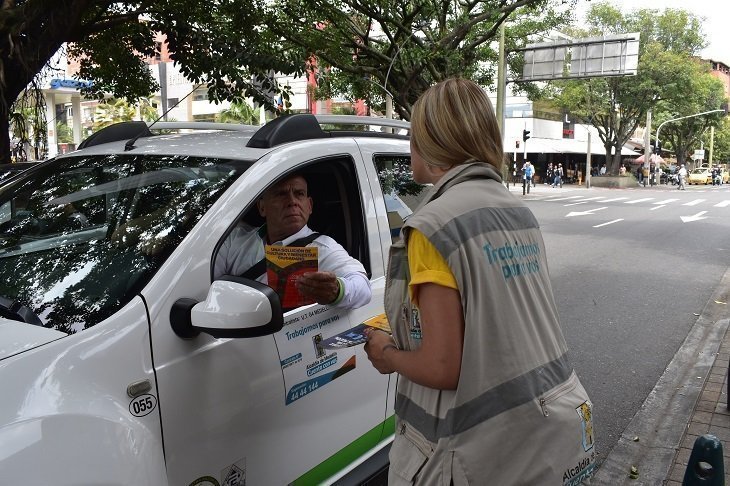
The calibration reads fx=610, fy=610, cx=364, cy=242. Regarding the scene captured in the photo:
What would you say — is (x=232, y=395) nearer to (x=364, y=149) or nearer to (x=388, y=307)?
(x=388, y=307)

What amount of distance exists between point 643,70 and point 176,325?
4228 centimetres

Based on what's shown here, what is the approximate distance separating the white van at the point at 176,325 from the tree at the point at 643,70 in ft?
126

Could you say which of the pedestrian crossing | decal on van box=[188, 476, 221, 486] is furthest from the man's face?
the pedestrian crossing

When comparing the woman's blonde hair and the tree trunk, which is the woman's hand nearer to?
the woman's blonde hair

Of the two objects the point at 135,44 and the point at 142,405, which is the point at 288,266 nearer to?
the point at 142,405

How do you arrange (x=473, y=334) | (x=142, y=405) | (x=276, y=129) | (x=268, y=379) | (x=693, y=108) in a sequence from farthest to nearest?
1. (x=693, y=108)
2. (x=276, y=129)
3. (x=268, y=379)
4. (x=142, y=405)
5. (x=473, y=334)

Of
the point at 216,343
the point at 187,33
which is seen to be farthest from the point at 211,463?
the point at 187,33

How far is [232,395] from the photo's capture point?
1899 mm

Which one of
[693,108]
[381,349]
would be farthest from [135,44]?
[693,108]

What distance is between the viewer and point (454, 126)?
1559mm

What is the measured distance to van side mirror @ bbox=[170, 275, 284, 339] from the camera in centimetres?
166

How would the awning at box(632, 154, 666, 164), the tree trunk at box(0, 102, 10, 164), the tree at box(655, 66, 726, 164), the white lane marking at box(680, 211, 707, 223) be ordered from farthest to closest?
1. the awning at box(632, 154, 666, 164)
2. the tree at box(655, 66, 726, 164)
3. the white lane marking at box(680, 211, 707, 223)
4. the tree trunk at box(0, 102, 10, 164)

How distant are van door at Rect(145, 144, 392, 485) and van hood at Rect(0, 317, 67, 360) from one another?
0.87 ft

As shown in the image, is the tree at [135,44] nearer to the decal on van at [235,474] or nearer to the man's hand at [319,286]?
the man's hand at [319,286]
